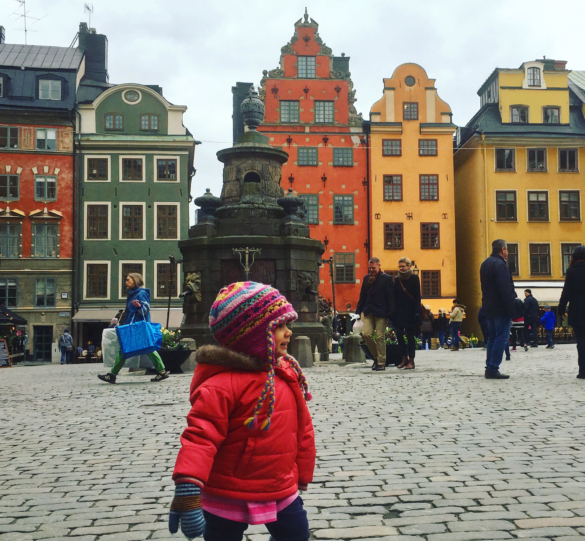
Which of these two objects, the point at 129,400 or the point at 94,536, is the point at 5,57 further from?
the point at 94,536

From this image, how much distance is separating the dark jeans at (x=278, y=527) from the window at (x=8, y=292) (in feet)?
132

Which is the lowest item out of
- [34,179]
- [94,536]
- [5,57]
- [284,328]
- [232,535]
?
[94,536]

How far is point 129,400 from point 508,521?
23.2 ft

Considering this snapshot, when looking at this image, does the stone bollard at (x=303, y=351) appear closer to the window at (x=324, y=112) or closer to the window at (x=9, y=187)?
the window at (x=324, y=112)

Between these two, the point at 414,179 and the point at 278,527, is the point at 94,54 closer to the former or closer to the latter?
the point at 414,179

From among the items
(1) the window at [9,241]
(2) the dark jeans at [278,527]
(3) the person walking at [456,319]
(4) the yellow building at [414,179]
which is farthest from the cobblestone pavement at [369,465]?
(4) the yellow building at [414,179]

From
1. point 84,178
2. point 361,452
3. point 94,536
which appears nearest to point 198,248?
point 361,452

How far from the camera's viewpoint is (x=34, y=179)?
4225cm

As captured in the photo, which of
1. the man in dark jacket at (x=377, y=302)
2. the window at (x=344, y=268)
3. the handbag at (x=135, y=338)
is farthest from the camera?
the window at (x=344, y=268)

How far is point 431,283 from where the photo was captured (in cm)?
4441

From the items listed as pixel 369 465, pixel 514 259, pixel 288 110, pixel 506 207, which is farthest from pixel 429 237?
pixel 369 465

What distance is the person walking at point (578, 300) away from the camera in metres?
11.8

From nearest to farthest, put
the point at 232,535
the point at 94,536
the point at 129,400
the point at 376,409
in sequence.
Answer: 1. the point at 232,535
2. the point at 94,536
3. the point at 376,409
4. the point at 129,400

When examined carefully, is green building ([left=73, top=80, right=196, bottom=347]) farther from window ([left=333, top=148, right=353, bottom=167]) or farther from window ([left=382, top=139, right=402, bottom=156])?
window ([left=382, top=139, right=402, bottom=156])
